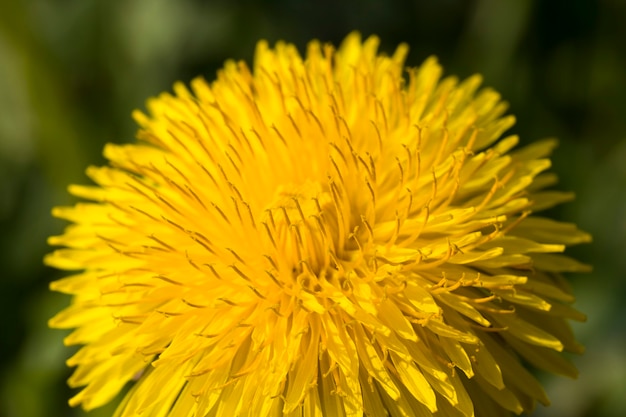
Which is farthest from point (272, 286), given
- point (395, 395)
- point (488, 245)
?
point (488, 245)

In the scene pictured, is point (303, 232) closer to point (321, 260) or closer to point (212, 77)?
point (321, 260)

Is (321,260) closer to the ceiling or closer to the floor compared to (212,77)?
closer to the floor

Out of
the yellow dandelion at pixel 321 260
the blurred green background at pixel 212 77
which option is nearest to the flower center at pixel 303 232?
the yellow dandelion at pixel 321 260

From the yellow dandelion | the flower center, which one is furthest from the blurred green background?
the flower center

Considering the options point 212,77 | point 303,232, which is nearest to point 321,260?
point 303,232

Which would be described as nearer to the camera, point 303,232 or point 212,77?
point 303,232

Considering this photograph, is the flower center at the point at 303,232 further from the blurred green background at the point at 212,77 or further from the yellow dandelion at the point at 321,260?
the blurred green background at the point at 212,77
